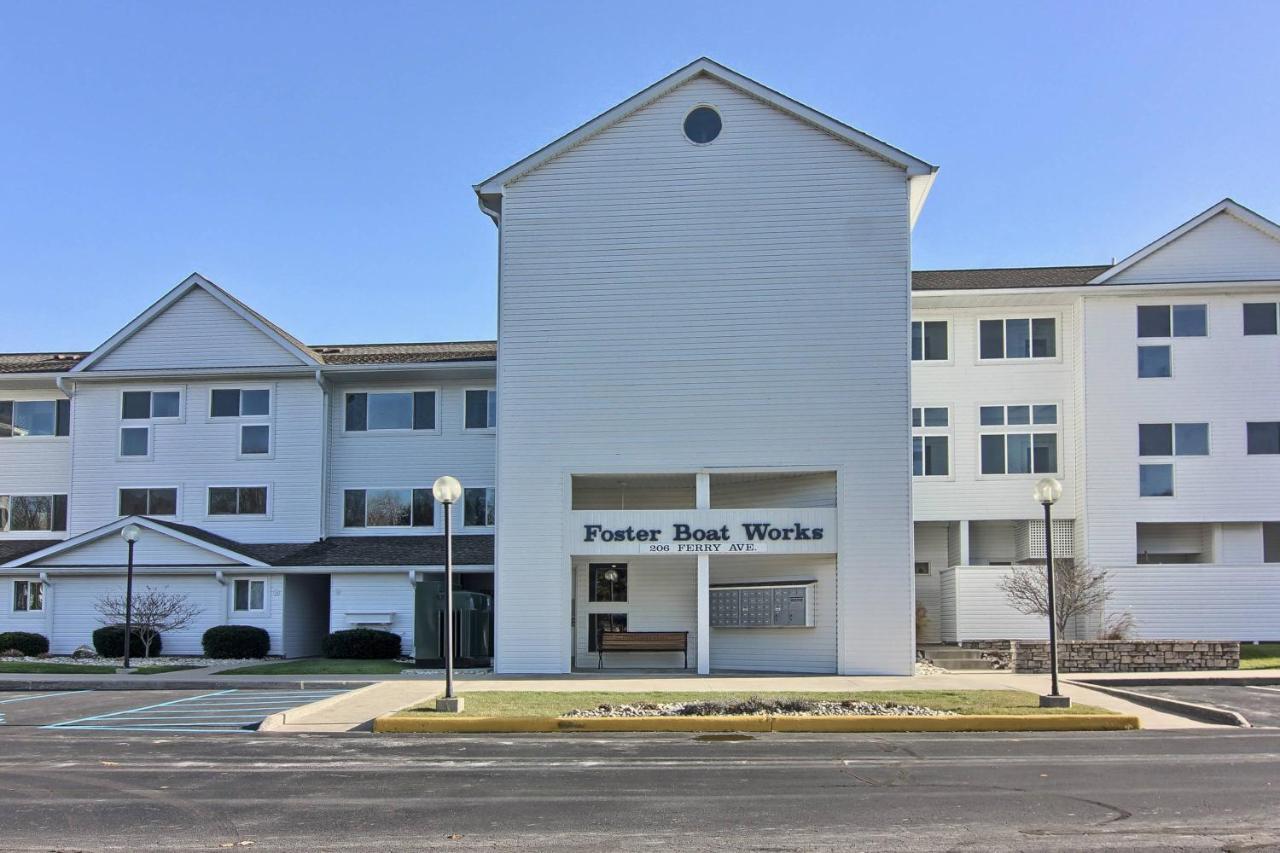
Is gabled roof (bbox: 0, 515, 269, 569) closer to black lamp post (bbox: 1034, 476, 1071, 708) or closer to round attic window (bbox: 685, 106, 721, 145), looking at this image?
round attic window (bbox: 685, 106, 721, 145)

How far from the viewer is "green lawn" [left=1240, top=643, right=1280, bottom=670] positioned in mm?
26312

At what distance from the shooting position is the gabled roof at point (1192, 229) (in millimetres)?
32156

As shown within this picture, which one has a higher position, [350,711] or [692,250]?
[692,250]

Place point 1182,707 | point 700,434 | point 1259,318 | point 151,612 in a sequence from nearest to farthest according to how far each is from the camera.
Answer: point 1182,707
point 700,434
point 151,612
point 1259,318

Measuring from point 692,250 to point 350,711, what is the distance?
43.2 feet

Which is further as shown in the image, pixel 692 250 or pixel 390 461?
pixel 390 461

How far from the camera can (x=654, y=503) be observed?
30.1 m

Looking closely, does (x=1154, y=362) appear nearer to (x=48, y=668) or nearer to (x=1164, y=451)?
(x=1164, y=451)

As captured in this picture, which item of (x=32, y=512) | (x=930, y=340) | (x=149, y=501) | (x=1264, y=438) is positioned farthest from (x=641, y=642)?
(x=32, y=512)

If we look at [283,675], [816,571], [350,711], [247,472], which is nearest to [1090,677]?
[816,571]

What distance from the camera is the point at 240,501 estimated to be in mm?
34438

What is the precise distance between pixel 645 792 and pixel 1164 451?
25.2 metres

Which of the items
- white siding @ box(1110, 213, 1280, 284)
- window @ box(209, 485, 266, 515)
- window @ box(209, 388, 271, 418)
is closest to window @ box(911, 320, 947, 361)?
white siding @ box(1110, 213, 1280, 284)

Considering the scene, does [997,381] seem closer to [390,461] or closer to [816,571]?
→ [816,571]
